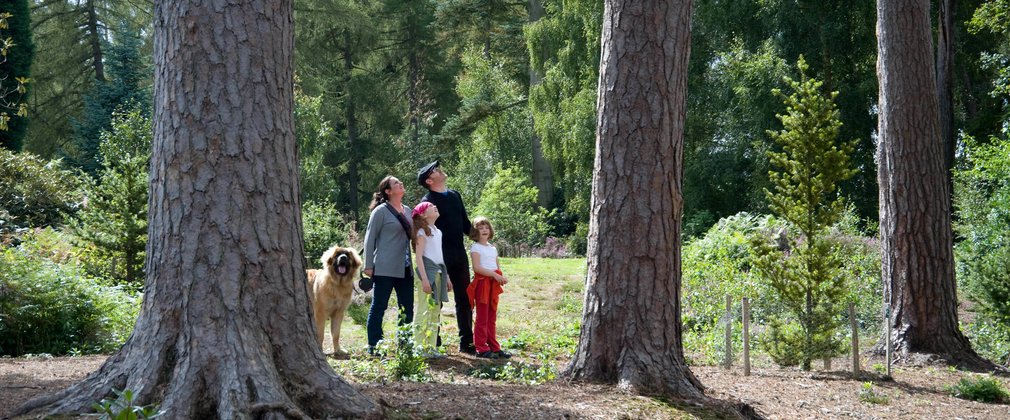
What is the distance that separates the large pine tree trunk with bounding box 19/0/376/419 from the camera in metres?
4.45

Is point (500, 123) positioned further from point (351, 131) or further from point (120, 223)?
point (120, 223)

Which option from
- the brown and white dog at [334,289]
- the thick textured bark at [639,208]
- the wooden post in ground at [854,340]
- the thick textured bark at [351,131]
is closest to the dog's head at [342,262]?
the brown and white dog at [334,289]

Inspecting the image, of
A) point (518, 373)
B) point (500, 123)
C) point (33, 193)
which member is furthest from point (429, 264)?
point (500, 123)

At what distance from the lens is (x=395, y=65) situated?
4194cm

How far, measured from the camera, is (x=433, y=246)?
8.73m

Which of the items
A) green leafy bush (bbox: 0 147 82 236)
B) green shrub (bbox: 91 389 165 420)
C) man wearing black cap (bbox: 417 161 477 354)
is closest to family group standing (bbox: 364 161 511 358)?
man wearing black cap (bbox: 417 161 477 354)

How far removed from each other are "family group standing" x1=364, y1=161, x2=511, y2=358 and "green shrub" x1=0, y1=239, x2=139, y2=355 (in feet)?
10.8

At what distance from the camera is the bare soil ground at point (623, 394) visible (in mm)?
5430

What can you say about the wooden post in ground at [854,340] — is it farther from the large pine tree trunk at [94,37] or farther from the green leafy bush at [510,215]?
the large pine tree trunk at [94,37]

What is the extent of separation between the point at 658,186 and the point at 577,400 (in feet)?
5.22

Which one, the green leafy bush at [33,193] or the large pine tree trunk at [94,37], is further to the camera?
the large pine tree trunk at [94,37]

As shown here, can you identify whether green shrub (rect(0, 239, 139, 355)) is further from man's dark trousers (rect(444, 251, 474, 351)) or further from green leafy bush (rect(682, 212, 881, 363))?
green leafy bush (rect(682, 212, 881, 363))

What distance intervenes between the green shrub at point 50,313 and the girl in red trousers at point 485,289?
12.8 ft

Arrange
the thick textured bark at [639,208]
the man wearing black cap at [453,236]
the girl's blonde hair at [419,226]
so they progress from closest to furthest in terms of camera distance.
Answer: the thick textured bark at [639,208]
the girl's blonde hair at [419,226]
the man wearing black cap at [453,236]
